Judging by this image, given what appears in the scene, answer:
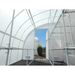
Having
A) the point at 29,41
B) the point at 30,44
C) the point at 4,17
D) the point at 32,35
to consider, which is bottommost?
the point at 30,44

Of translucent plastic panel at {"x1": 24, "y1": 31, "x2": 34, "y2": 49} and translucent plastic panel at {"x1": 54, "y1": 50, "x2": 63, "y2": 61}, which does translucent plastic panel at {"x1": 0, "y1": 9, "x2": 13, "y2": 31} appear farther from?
translucent plastic panel at {"x1": 54, "y1": 50, "x2": 63, "y2": 61}

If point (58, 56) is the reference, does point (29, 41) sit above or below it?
above

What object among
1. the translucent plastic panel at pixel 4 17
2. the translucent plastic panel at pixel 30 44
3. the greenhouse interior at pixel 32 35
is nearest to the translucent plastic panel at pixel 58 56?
the greenhouse interior at pixel 32 35

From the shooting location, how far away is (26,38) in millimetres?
6398

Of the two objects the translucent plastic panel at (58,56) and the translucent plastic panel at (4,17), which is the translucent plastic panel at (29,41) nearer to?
the translucent plastic panel at (58,56)

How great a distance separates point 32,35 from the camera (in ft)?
21.1

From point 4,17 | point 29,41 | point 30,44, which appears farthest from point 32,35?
point 4,17

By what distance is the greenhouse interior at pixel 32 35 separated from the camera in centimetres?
300

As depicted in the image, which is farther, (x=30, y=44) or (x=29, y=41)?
(x=29, y=41)

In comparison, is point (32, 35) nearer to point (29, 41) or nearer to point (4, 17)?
point (29, 41)
